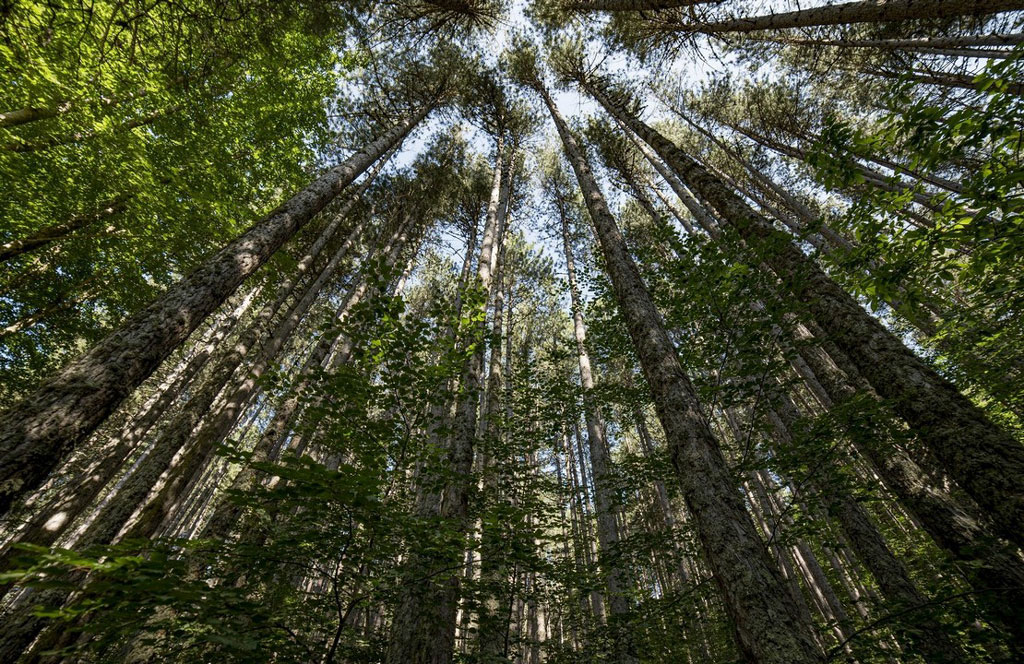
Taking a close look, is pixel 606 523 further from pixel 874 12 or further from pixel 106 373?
pixel 874 12

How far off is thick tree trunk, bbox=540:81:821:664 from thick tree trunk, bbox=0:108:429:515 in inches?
183

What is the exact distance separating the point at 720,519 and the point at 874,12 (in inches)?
289

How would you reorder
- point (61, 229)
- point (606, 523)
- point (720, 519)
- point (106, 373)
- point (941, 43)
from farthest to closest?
point (941, 43) → point (606, 523) → point (61, 229) → point (106, 373) → point (720, 519)

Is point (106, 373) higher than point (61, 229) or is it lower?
lower

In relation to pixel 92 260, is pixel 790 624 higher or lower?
lower

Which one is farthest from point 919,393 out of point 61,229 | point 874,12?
point 61,229

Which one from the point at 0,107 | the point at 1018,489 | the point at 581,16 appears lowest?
the point at 1018,489

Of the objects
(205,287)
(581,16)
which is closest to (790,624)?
(205,287)

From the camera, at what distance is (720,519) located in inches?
108

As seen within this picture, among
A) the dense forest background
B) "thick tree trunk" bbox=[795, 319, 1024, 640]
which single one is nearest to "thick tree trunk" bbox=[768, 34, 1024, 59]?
the dense forest background

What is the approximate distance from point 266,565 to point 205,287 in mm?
2961

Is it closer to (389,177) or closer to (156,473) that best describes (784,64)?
(389,177)

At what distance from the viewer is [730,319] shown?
4723 millimetres

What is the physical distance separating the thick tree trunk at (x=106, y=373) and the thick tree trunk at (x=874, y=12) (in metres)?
8.80
